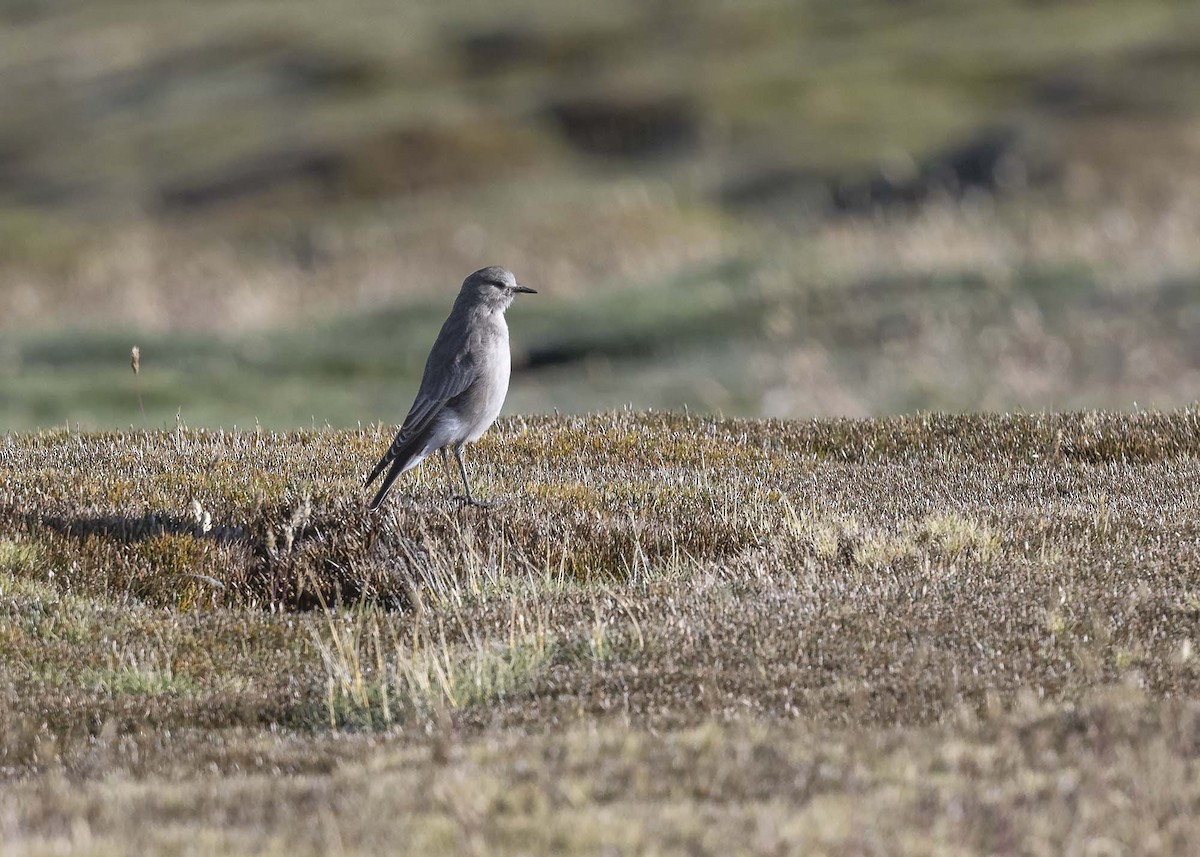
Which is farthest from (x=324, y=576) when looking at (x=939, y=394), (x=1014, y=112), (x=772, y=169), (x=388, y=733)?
(x=1014, y=112)

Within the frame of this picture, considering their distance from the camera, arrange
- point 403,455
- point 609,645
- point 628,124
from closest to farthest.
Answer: point 609,645 < point 403,455 < point 628,124

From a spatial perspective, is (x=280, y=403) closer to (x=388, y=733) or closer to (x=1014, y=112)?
(x=388, y=733)

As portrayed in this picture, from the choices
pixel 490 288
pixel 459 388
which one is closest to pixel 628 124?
pixel 490 288

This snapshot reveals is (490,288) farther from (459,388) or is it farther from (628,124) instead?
(628,124)

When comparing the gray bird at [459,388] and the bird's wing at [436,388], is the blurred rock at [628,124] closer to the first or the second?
the gray bird at [459,388]

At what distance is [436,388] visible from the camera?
1083cm

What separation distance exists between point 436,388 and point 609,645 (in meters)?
3.19

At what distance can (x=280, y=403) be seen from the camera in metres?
24.3

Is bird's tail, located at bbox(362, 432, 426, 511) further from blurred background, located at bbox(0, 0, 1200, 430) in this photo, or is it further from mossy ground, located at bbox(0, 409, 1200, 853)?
blurred background, located at bbox(0, 0, 1200, 430)

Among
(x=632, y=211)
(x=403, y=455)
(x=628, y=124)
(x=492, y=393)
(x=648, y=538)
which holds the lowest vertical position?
(x=648, y=538)

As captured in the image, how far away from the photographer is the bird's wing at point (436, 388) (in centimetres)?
1062

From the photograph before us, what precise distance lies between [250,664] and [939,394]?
1451 cm

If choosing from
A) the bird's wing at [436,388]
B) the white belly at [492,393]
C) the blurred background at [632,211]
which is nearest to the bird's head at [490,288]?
the white belly at [492,393]

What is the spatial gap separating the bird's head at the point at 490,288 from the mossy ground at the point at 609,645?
142 cm
